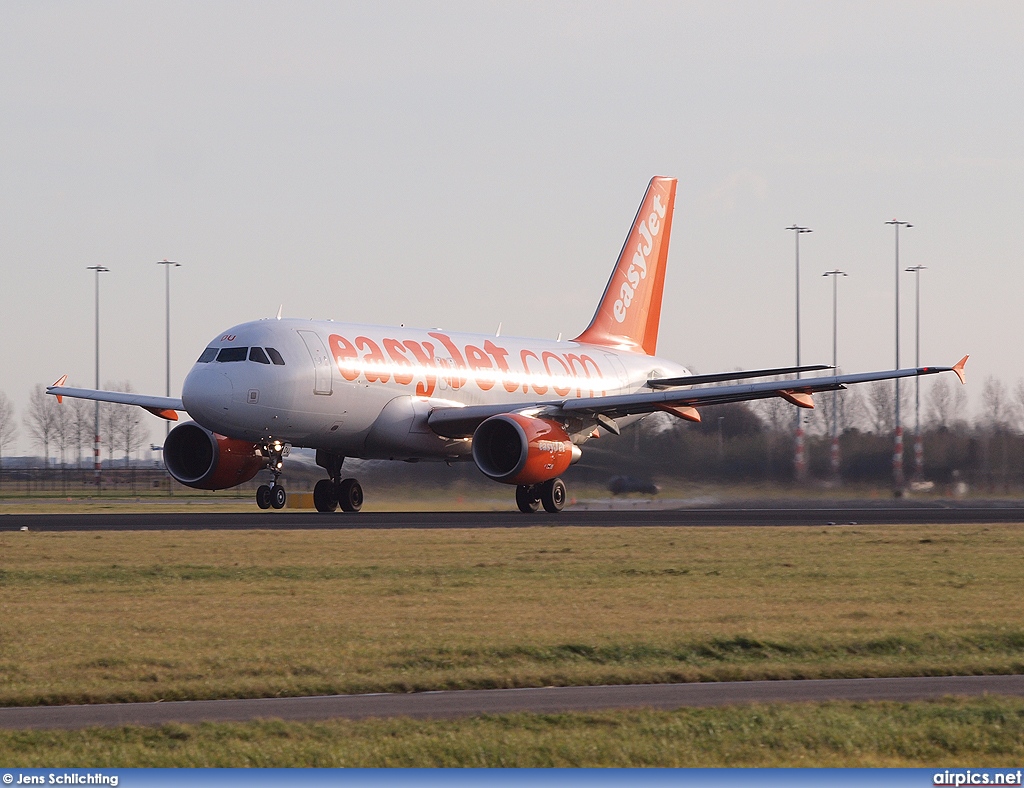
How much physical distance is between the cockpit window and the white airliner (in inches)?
1.3

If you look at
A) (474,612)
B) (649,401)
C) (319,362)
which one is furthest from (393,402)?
(474,612)

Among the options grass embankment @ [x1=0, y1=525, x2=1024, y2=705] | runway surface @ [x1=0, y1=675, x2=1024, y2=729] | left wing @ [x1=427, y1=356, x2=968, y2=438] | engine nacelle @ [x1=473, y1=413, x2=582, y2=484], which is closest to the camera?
runway surface @ [x1=0, y1=675, x2=1024, y2=729]

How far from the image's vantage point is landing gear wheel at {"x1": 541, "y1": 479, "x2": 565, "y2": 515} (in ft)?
119

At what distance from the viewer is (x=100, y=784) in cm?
763

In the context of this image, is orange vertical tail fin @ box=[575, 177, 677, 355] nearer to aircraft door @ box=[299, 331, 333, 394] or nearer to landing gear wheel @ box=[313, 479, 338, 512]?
landing gear wheel @ box=[313, 479, 338, 512]

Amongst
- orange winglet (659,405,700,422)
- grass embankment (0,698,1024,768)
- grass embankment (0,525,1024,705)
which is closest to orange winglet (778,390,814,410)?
orange winglet (659,405,700,422)

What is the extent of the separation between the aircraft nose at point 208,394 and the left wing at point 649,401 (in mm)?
5563

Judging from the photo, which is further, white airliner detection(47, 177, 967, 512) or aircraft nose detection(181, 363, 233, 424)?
white airliner detection(47, 177, 967, 512)

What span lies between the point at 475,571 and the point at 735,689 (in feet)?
28.0

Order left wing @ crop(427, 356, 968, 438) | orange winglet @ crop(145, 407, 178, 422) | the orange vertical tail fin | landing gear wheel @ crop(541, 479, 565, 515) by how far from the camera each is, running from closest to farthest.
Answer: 1. left wing @ crop(427, 356, 968, 438)
2. landing gear wheel @ crop(541, 479, 565, 515)
3. orange winglet @ crop(145, 407, 178, 422)
4. the orange vertical tail fin

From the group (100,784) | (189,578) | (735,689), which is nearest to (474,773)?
(100,784)

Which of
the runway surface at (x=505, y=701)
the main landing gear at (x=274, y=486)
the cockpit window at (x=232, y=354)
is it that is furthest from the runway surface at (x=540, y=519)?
the runway surface at (x=505, y=701)

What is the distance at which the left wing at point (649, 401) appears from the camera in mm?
35062

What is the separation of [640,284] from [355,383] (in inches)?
612
